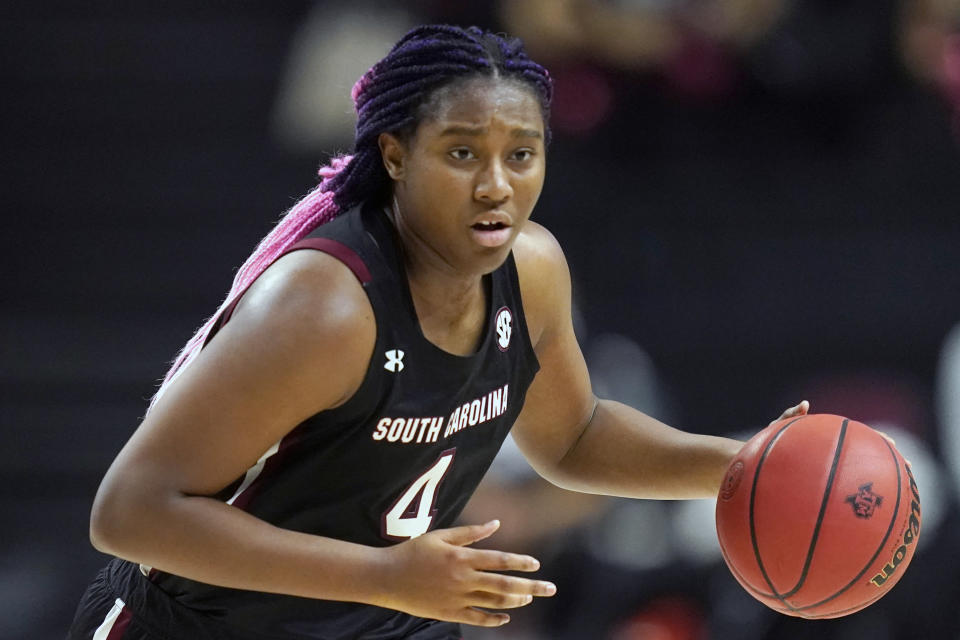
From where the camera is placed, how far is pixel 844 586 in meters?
2.26

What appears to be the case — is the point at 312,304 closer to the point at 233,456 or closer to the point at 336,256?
the point at 336,256

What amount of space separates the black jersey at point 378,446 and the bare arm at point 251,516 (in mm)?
131

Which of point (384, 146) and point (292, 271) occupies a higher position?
point (384, 146)

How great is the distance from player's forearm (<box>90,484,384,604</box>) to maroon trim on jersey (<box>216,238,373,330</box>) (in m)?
0.30

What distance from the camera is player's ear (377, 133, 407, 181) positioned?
2.13 meters

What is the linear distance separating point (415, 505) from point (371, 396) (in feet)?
0.97

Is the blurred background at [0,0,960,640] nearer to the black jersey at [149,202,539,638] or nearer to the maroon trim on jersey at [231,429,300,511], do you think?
the black jersey at [149,202,539,638]

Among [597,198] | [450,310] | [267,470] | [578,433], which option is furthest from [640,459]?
[597,198]

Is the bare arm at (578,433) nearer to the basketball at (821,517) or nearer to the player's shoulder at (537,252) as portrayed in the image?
the player's shoulder at (537,252)

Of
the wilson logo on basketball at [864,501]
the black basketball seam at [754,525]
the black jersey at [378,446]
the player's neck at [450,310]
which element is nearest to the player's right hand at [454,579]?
the black jersey at [378,446]

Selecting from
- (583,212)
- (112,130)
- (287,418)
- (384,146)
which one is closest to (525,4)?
(583,212)

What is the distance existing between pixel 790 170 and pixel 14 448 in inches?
123

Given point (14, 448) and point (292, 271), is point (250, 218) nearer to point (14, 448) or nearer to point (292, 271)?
point (14, 448)

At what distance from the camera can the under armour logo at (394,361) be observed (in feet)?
6.80
